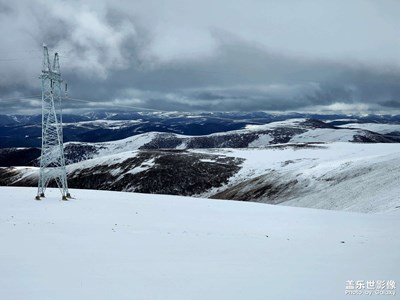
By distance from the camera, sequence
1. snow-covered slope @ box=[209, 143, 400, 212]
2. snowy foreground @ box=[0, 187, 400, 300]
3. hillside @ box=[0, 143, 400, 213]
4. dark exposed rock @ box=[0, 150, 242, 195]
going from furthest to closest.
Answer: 1. dark exposed rock @ box=[0, 150, 242, 195]
2. hillside @ box=[0, 143, 400, 213]
3. snow-covered slope @ box=[209, 143, 400, 212]
4. snowy foreground @ box=[0, 187, 400, 300]

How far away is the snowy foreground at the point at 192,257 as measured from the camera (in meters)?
9.67

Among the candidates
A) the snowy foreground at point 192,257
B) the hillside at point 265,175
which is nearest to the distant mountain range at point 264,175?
the hillside at point 265,175

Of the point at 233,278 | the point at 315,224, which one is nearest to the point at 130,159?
the point at 315,224

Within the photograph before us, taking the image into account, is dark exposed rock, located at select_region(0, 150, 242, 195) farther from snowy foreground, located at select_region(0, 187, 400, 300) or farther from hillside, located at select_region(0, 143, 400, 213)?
snowy foreground, located at select_region(0, 187, 400, 300)

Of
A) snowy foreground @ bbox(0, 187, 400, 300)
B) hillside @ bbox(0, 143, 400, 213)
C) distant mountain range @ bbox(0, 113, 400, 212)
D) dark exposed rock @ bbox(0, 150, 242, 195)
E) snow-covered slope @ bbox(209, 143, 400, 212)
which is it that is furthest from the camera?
dark exposed rock @ bbox(0, 150, 242, 195)

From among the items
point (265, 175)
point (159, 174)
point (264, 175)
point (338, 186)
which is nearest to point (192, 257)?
point (338, 186)

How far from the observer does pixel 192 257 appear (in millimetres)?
13055

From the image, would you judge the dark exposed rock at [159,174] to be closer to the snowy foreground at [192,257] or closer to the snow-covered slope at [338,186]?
the snow-covered slope at [338,186]

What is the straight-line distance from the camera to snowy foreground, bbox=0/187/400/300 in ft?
31.7

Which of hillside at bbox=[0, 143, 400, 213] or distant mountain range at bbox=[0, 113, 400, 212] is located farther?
distant mountain range at bbox=[0, 113, 400, 212]

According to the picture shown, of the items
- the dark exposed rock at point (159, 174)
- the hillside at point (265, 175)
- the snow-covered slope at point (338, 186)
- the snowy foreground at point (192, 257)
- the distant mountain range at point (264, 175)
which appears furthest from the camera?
the dark exposed rock at point (159, 174)

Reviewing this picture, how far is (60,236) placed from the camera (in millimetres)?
16031

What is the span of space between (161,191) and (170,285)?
85.0 m

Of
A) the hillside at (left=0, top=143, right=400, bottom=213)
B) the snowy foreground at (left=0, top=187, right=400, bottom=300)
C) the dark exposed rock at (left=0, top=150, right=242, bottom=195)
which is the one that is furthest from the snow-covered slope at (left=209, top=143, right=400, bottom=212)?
the snowy foreground at (left=0, top=187, right=400, bottom=300)
